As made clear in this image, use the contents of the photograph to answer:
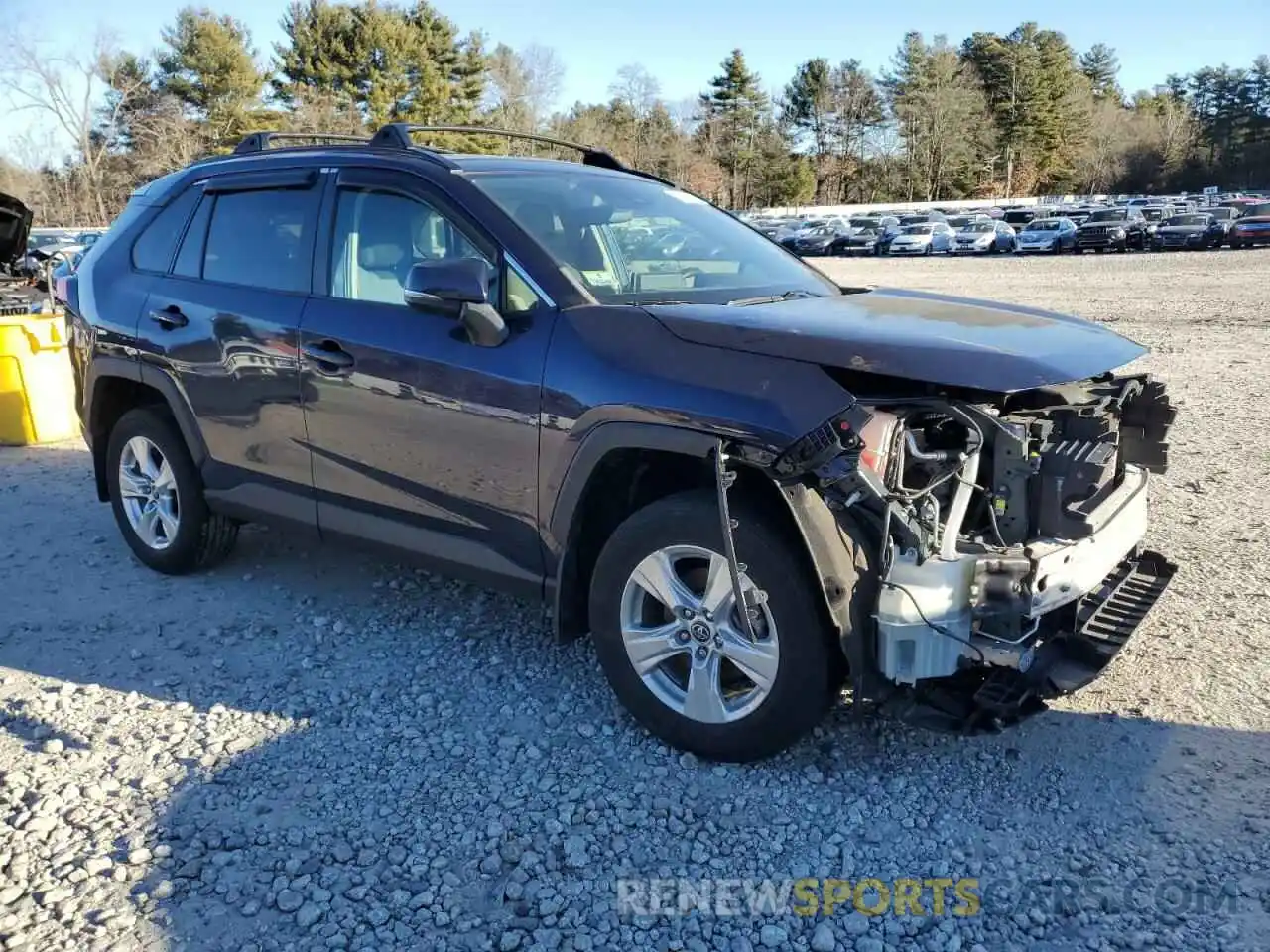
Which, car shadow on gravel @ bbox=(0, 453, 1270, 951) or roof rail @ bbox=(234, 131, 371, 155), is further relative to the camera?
roof rail @ bbox=(234, 131, 371, 155)

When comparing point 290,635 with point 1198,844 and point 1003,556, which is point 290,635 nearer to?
point 1003,556

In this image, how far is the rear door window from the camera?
421 centimetres

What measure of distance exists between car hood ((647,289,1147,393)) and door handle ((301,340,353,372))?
1260mm

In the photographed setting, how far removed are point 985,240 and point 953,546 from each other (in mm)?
40961

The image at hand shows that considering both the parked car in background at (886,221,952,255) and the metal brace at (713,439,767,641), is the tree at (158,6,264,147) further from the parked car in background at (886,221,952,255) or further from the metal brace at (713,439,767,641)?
the metal brace at (713,439,767,641)

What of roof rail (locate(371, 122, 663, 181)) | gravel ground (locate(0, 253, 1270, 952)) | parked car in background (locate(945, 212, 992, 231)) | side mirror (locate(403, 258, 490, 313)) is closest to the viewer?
gravel ground (locate(0, 253, 1270, 952))

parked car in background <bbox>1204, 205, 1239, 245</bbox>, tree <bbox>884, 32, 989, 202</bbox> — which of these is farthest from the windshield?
tree <bbox>884, 32, 989, 202</bbox>

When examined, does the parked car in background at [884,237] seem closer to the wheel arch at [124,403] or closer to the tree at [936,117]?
the wheel arch at [124,403]

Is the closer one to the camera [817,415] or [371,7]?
[817,415]

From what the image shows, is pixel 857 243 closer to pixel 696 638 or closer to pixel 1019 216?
pixel 1019 216

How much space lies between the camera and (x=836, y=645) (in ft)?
9.88

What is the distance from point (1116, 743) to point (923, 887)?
1.08 metres

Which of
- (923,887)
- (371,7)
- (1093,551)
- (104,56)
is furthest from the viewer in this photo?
(371,7)

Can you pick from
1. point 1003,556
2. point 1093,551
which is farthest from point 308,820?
point 1093,551
